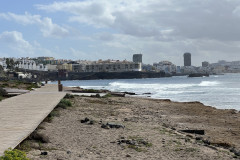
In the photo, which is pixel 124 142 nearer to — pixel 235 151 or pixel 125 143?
pixel 125 143

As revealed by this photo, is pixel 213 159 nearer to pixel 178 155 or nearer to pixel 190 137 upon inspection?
pixel 178 155

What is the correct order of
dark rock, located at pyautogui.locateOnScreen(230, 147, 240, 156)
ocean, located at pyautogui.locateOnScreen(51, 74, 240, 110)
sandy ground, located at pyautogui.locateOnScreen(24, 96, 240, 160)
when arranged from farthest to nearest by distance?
ocean, located at pyautogui.locateOnScreen(51, 74, 240, 110), dark rock, located at pyautogui.locateOnScreen(230, 147, 240, 156), sandy ground, located at pyautogui.locateOnScreen(24, 96, 240, 160)

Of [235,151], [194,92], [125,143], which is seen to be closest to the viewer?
[235,151]

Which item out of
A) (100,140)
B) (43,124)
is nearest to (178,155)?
(100,140)

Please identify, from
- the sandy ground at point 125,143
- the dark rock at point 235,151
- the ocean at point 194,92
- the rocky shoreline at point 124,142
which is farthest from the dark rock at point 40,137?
the ocean at point 194,92

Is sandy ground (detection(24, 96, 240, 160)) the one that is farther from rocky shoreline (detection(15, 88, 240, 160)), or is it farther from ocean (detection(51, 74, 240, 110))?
ocean (detection(51, 74, 240, 110))

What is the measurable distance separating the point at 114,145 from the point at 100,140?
2.43 feet

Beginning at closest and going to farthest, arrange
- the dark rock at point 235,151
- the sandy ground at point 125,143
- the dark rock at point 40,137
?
the sandy ground at point 125,143 < the dark rock at point 235,151 < the dark rock at point 40,137

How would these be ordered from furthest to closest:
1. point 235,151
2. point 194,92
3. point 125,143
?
point 194,92
point 125,143
point 235,151

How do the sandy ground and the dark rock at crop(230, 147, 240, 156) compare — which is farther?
the dark rock at crop(230, 147, 240, 156)

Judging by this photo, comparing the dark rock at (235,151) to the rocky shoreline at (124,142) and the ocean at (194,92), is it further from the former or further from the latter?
the ocean at (194,92)

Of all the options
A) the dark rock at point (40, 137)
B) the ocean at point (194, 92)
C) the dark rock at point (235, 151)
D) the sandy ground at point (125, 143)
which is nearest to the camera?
the sandy ground at point (125, 143)

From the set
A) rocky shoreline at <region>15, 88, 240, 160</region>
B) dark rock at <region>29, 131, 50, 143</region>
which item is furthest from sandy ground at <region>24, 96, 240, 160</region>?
dark rock at <region>29, 131, 50, 143</region>

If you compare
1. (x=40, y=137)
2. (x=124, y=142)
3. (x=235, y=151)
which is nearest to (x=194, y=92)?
(x=235, y=151)
